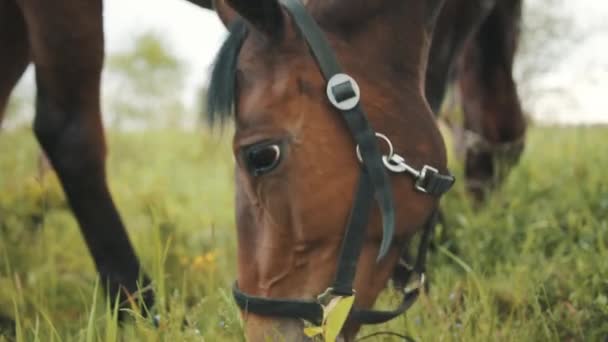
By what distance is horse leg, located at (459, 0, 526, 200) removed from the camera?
133 inches

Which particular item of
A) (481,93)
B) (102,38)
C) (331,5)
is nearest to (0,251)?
(102,38)

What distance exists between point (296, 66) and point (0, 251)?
207cm

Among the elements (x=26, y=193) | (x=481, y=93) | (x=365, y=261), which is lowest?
(x=481, y=93)

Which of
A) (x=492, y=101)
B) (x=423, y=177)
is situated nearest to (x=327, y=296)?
(x=423, y=177)

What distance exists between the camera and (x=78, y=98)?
7.73ft

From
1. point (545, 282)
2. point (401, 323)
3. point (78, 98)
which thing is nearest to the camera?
point (401, 323)

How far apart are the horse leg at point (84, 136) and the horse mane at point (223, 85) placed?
2.46 feet

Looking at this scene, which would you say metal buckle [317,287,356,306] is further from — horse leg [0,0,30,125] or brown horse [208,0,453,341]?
horse leg [0,0,30,125]

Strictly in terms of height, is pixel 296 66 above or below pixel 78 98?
above

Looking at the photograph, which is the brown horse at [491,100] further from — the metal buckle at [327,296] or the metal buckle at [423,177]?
the metal buckle at [327,296]

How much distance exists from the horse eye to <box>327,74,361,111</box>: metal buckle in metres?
0.17

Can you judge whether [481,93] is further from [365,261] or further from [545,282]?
[365,261]

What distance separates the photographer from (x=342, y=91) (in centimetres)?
163

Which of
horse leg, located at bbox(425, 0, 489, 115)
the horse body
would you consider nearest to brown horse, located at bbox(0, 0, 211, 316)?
the horse body
